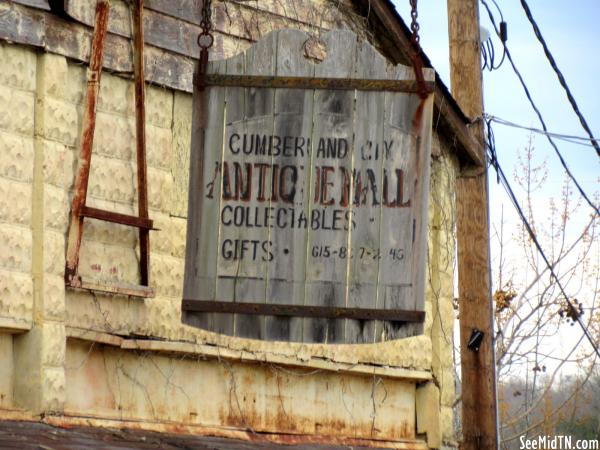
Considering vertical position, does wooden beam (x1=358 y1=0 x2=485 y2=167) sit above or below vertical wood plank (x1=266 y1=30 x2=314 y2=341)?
above

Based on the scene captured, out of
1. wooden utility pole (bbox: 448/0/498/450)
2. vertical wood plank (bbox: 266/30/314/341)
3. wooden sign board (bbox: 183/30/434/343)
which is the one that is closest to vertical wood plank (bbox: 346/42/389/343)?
wooden sign board (bbox: 183/30/434/343)

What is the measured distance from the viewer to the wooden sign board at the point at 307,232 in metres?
8.85

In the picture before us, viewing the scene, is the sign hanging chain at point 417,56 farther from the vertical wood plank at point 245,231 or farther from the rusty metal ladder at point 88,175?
the rusty metal ladder at point 88,175

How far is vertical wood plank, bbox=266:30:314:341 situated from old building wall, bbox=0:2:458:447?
1806 millimetres

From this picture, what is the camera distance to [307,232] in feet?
29.1

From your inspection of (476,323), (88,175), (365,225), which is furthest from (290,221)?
(476,323)

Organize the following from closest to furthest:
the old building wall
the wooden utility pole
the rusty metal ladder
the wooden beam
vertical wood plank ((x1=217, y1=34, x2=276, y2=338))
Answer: vertical wood plank ((x1=217, y1=34, x2=276, y2=338)), the old building wall, the rusty metal ladder, the wooden utility pole, the wooden beam

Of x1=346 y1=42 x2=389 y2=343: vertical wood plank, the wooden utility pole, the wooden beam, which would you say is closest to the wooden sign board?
x1=346 y1=42 x2=389 y2=343: vertical wood plank

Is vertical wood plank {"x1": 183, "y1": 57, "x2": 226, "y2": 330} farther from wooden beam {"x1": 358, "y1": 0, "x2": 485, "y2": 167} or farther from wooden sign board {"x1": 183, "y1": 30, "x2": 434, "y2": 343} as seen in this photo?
wooden beam {"x1": 358, "y1": 0, "x2": 485, "y2": 167}

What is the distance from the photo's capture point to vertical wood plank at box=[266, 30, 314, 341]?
8859mm

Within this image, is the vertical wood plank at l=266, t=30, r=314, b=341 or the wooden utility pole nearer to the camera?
the vertical wood plank at l=266, t=30, r=314, b=341

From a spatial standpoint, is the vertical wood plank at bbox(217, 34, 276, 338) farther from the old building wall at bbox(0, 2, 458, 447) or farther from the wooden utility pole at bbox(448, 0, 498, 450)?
the wooden utility pole at bbox(448, 0, 498, 450)

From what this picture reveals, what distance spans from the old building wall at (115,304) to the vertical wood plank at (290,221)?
181cm

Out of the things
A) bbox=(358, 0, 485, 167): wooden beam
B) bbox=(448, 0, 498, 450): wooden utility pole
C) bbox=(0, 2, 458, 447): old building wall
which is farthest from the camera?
bbox=(358, 0, 485, 167): wooden beam
